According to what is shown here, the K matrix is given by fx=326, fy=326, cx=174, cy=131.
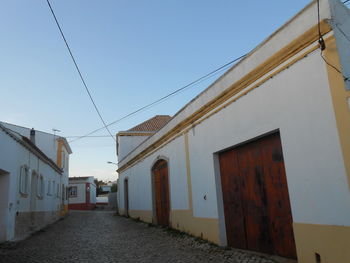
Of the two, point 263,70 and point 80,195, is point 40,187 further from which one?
point 80,195

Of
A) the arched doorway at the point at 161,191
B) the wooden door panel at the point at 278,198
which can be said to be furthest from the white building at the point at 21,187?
the wooden door panel at the point at 278,198

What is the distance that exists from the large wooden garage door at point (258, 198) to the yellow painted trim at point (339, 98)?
147cm

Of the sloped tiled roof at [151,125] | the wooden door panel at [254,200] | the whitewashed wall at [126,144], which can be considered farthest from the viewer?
the sloped tiled roof at [151,125]

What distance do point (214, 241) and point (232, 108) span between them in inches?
128

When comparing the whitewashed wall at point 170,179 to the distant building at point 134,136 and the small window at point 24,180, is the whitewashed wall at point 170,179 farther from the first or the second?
the distant building at point 134,136

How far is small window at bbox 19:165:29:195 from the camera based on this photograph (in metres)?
11.4

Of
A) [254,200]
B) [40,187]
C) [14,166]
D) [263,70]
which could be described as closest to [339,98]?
[263,70]

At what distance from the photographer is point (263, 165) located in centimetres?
629

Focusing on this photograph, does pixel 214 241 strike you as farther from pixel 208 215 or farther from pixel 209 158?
pixel 209 158

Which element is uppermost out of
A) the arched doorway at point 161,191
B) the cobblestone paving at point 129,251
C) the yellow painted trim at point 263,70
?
the yellow painted trim at point 263,70

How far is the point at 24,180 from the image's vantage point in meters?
11.9

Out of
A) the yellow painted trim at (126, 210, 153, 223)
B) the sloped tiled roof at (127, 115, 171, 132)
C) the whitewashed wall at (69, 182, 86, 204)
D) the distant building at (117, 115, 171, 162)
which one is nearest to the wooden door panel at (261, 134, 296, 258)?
the yellow painted trim at (126, 210, 153, 223)

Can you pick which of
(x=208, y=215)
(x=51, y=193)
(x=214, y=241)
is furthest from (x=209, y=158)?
(x=51, y=193)

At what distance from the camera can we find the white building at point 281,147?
15.0 feet
